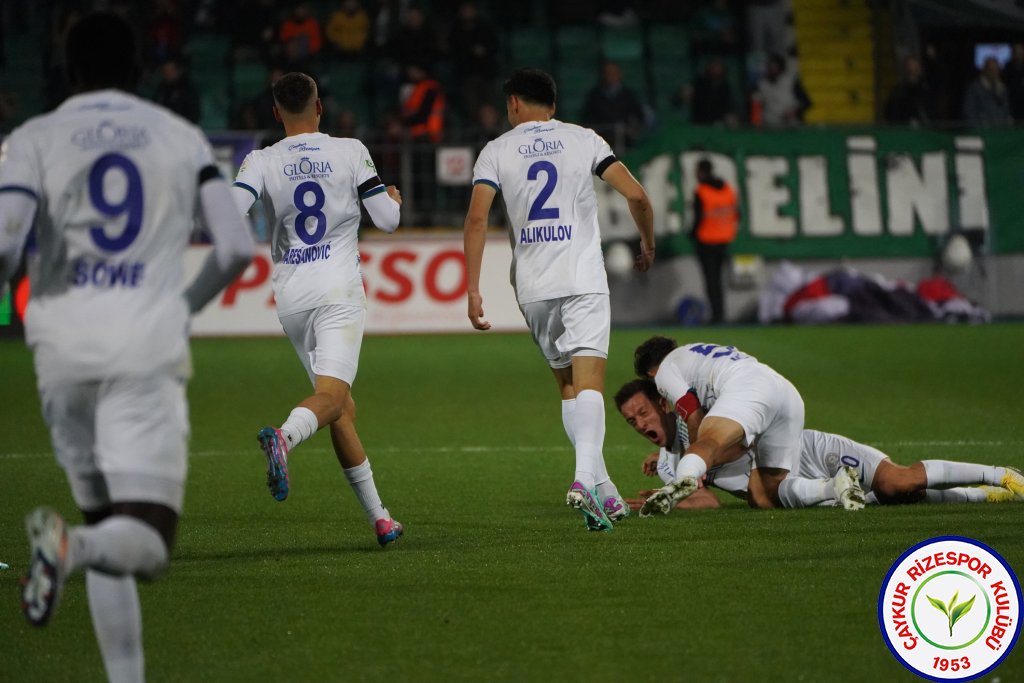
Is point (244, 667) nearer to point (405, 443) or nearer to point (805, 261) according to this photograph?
point (405, 443)

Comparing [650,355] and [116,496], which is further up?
[116,496]

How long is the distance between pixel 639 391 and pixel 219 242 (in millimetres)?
4008

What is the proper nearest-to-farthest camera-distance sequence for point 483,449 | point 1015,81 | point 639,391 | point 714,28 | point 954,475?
point 954,475 → point 639,391 → point 483,449 → point 1015,81 → point 714,28

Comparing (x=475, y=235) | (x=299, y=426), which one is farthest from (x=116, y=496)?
A: (x=475, y=235)

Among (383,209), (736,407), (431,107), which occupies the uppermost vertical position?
(383,209)

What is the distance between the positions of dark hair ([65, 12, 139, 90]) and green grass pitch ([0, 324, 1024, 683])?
172cm

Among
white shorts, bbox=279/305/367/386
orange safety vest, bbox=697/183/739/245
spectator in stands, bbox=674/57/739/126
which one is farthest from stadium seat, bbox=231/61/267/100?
white shorts, bbox=279/305/367/386

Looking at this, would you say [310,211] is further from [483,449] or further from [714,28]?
[714,28]

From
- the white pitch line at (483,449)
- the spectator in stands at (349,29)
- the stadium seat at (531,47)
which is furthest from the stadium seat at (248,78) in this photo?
the white pitch line at (483,449)

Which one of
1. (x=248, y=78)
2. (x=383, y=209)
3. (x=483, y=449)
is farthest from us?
(x=248, y=78)

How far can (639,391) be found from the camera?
7.84 m

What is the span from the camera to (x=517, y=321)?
2011cm

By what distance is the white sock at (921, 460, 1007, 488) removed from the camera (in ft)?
25.3

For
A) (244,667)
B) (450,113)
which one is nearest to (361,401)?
(244,667)
